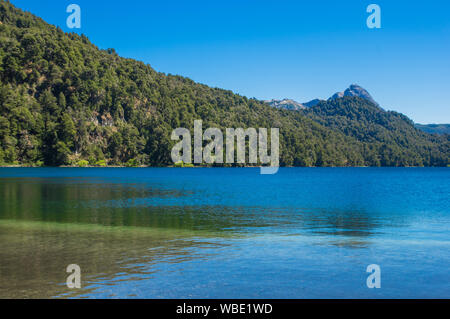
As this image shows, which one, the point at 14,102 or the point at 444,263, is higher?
the point at 14,102

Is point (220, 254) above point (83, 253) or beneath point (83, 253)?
beneath

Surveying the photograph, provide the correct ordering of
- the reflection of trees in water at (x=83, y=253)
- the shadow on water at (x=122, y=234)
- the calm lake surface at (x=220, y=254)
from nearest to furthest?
the calm lake surface at (x=220, y=254), the reflection of trees in water at (x=83, y=253), the shadow on water at (x=122, y=234)

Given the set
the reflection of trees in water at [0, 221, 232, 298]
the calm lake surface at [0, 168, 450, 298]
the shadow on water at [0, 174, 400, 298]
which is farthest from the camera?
the shadow on water at [0, 174, 400, 298]

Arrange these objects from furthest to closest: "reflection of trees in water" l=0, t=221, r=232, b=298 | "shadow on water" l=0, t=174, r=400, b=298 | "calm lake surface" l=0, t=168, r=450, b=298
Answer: "shadow on water" l=0, t=174, r=400, b=298
"reflection of trees in water" l=0, t=221, r=232, b=298
"calm lake surface" l=0, t=168, r=450, b=298

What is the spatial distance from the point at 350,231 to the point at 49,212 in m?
27.0

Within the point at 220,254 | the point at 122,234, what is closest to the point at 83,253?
the point at 122,234

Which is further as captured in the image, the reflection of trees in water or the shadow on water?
the shadow on water

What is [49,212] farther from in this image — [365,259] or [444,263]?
[444,263]

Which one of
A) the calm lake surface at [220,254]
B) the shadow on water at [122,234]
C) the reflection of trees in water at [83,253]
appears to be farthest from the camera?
the shadow on water at [122,234]

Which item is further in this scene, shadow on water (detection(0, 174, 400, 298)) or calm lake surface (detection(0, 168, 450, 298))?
shadow on water (detection(0, 174, 400, 298))

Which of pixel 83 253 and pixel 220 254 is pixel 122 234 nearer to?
pixel 83 253

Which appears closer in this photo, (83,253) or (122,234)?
(83,253)
